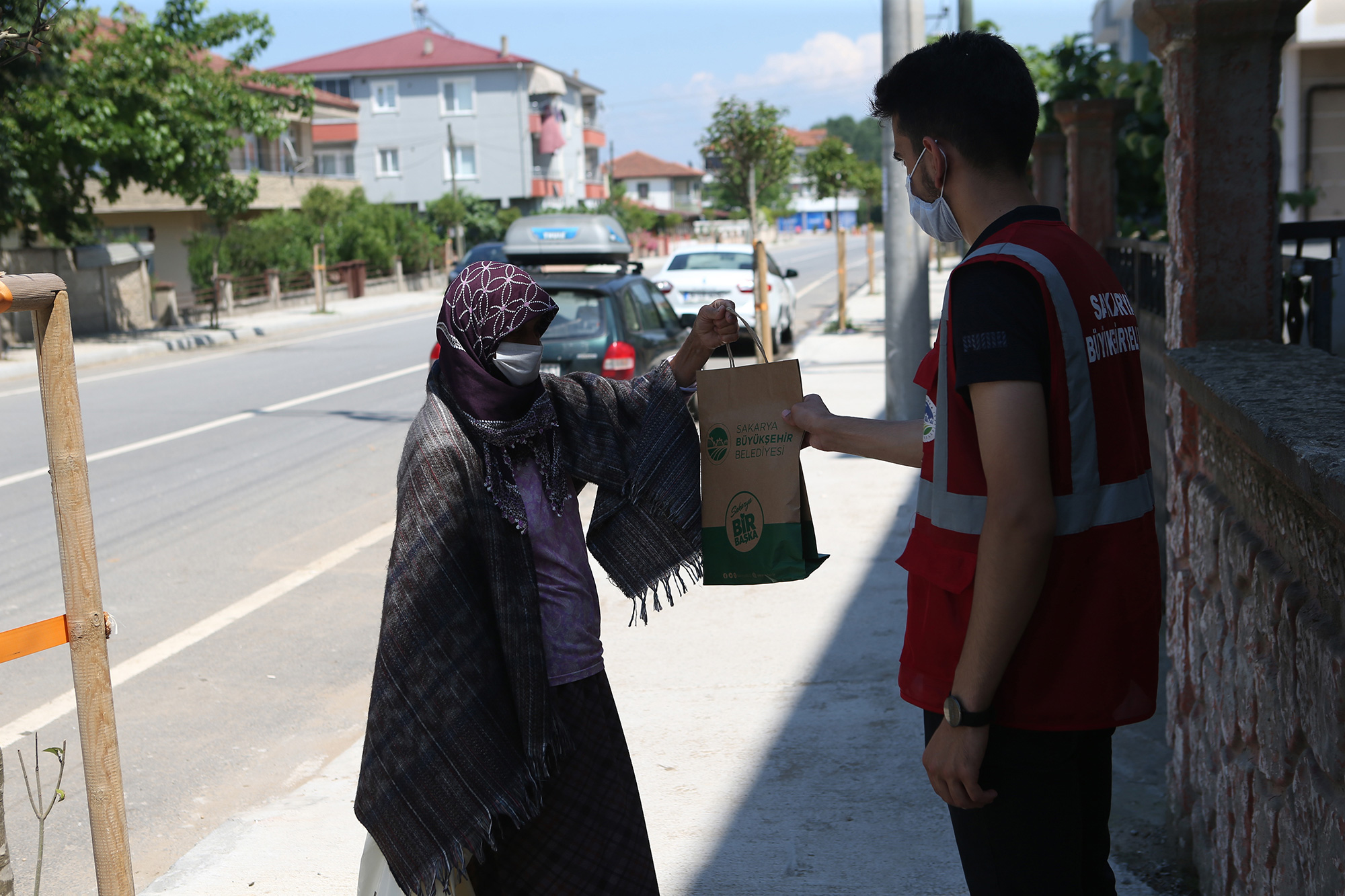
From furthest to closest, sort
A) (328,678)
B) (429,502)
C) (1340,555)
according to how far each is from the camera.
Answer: (328,678), (429,502), (1340,555)

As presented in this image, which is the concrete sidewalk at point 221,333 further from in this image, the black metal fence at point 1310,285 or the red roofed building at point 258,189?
the black metal fence at point 1310,285

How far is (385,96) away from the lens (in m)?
62.3

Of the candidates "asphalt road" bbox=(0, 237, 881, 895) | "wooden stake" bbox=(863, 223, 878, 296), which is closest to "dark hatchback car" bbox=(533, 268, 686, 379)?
"asphalt road" bbox=(0, 237, 881, 895)

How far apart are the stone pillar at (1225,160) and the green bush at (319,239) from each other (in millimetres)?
27713

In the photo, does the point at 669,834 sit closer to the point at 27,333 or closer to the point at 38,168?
the point at 38,168

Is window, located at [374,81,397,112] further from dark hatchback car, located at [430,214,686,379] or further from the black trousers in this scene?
the black trousers

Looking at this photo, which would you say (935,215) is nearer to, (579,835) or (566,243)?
(579,835)

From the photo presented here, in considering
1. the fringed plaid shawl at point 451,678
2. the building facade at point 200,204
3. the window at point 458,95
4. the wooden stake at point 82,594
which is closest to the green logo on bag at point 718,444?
the fringed plaid shawl at point 451,678

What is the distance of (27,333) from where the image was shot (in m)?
21.6

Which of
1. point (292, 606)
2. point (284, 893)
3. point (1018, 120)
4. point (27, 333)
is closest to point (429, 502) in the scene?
point (1018, 120)

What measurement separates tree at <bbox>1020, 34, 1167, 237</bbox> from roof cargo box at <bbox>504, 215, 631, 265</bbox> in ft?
15.8

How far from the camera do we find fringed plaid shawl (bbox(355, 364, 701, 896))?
2564 mm

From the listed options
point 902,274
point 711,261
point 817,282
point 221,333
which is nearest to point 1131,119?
point 902,274

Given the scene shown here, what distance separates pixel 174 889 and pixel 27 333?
2079cm
